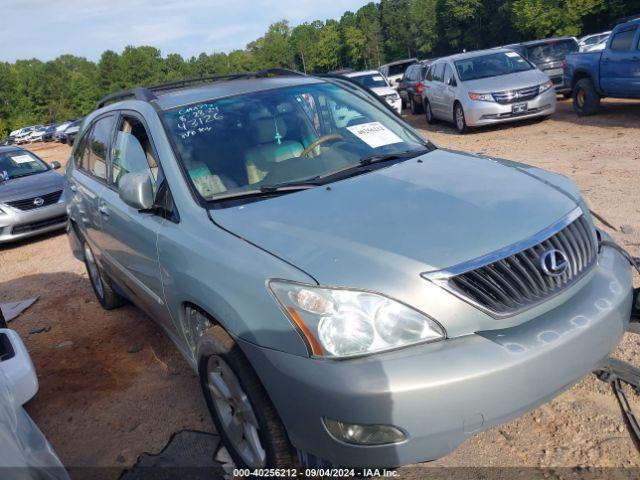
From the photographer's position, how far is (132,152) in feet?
12.3

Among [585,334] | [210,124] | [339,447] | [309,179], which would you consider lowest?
[339,447]

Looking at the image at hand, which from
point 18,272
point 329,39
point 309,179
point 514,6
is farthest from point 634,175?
point 329,39

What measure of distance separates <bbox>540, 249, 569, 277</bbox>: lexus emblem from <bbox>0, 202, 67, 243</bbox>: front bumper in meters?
8.04

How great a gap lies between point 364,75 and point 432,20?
2278 inches

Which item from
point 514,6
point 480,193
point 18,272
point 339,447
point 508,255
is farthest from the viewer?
point 514,6

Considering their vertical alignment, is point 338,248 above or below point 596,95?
above

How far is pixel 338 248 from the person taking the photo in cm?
238

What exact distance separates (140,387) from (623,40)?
11.1m

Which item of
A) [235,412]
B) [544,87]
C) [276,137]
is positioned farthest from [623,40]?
[235,412]

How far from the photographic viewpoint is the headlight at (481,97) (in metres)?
12.2

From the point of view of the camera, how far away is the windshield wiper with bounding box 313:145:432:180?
3.21m

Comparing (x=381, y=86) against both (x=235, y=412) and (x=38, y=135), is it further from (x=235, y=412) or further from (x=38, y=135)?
(x=38, y=135)

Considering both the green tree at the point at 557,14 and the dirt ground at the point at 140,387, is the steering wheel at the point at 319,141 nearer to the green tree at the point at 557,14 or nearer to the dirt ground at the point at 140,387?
the dirt ground at the point at 140,387

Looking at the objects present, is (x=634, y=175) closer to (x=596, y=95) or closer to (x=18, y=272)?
(x=596, y=95)
